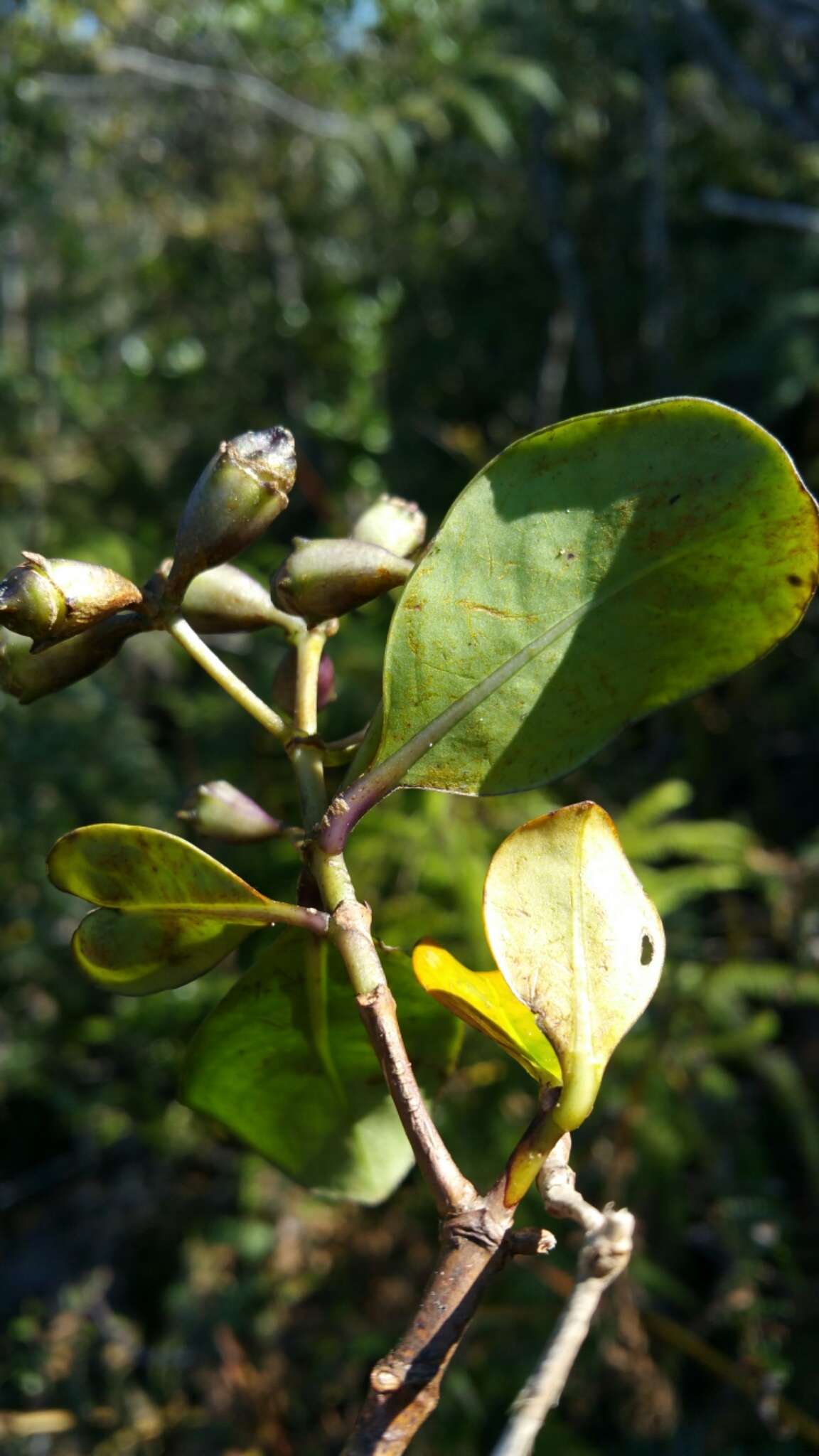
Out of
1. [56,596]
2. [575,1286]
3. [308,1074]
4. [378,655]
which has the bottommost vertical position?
[378,655]

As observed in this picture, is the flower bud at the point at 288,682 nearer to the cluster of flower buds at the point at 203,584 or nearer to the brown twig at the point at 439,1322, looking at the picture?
the cluster of flower buds at the point at 203,584

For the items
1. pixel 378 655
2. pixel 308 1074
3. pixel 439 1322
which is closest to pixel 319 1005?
pixel 308 1074

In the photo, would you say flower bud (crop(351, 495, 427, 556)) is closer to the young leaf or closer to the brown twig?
the young leaf

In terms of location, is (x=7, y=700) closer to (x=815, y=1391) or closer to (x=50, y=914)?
(x=50, y=914)

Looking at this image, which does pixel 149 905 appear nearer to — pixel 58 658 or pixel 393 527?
pixel 58 658

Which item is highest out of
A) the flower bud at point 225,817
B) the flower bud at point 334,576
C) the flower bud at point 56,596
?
the flower bud at point 56,596

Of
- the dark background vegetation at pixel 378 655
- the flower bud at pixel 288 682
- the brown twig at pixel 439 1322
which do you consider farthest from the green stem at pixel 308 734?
the dark background vegetation at pixel 378 655

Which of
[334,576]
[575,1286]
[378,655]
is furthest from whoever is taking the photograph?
[378,655]

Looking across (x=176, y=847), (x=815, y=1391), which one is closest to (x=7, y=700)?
(x=815, y=1391)
